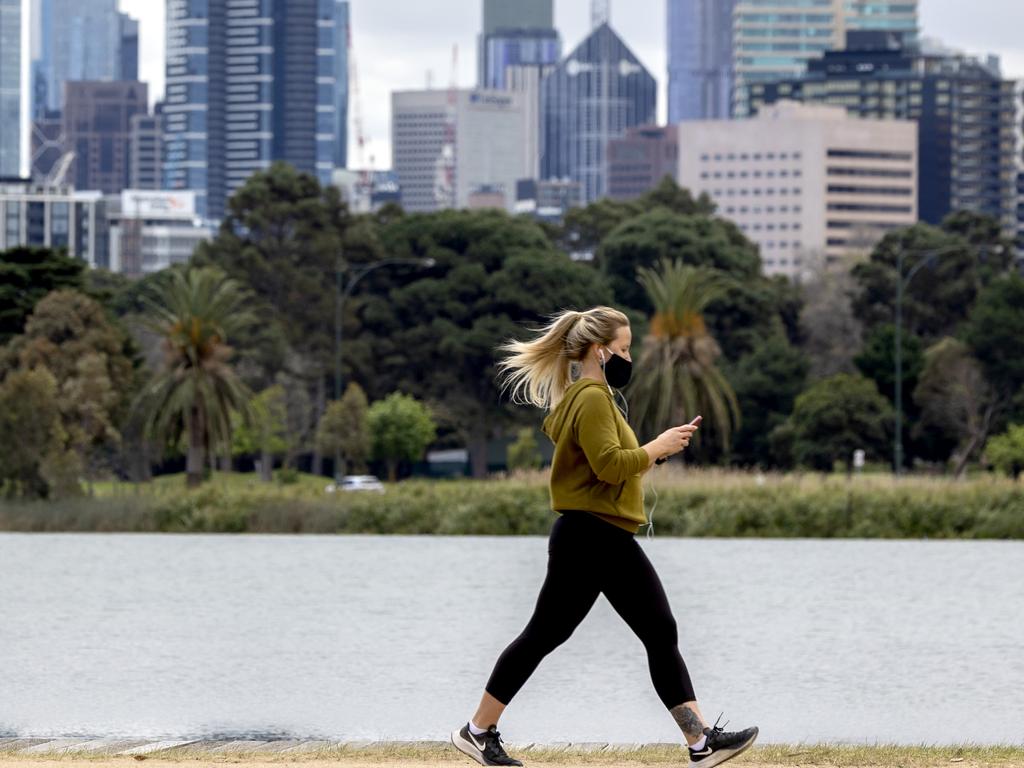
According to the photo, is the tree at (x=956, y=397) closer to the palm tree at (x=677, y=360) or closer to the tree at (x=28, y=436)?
the palm tree at (x=677, y=360)

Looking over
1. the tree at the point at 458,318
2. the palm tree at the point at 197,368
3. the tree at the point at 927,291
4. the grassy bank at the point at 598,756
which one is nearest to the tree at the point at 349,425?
the tree at the point at 458,318

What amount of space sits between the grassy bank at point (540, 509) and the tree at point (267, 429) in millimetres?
33646

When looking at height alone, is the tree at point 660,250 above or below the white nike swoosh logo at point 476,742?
above

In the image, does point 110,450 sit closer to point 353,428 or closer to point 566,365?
point 353,428

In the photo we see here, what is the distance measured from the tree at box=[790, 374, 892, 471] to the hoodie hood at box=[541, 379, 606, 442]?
6075 cm

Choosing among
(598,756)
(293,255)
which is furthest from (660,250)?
(598,756)

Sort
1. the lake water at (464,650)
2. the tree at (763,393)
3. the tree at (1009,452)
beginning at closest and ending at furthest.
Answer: the lake water at (464,650) < the tree at (1009,452) < the tree at (763,393)

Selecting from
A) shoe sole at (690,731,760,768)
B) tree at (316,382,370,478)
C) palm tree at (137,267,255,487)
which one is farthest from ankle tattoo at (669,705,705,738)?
tree at (316,382,370,478)

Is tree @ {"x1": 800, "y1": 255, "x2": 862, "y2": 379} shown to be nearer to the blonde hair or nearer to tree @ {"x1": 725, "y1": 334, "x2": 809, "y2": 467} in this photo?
tree @ {"x1": 725, "y1": 334, "x2": 809, "y2": 467}

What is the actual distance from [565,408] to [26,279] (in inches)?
1984

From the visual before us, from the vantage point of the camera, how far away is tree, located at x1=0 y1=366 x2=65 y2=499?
1532 inches

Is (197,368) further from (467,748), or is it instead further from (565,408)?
(565,408)

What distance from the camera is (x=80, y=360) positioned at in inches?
2008

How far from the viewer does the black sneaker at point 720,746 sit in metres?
8.02
